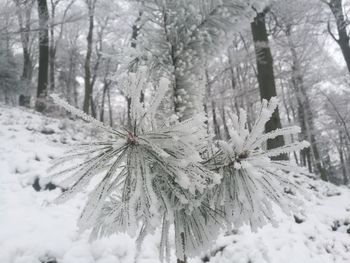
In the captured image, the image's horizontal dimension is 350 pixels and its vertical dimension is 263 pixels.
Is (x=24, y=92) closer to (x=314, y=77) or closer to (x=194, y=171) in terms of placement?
(x=194, y=171)

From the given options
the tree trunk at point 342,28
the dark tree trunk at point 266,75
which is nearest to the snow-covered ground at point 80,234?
the dark tree trunk at point 266,75

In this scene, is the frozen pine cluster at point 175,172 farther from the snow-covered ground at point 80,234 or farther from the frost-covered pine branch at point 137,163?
the snow-covered ground at point 80,234

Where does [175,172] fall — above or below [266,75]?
below

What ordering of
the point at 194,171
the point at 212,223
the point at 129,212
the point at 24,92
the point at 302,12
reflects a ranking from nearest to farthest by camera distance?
the point at 129,212 < the point at 194,171 < the point at 212,223 < the point at 302,12 < the point at 24,92

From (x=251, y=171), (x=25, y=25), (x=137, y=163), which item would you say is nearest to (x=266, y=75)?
(x=251, y=171)

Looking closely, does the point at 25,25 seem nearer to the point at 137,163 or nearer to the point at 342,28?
the point at 342,28

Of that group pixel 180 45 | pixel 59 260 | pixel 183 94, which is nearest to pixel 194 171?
pixel 183 94

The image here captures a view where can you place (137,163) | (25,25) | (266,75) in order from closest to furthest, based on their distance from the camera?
(137,163), (266,75), (25,25)
